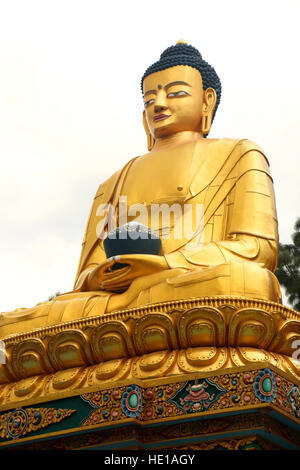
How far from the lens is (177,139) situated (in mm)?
7871

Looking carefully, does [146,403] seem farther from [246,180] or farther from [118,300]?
[246,180]

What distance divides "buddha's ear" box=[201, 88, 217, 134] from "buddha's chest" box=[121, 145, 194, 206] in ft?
1.38

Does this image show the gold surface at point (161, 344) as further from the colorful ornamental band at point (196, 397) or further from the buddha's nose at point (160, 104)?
the buddha's nose at point (160, 104)

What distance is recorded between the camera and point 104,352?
18.2ft

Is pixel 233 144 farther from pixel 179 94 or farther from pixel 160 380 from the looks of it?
pixel 160 380

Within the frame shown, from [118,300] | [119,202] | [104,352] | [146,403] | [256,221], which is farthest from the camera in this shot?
[119,202]

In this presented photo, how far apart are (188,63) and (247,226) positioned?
2.01m

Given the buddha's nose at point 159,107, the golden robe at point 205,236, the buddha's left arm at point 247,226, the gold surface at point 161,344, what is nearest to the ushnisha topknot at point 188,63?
the buddha's nose at point 159,107

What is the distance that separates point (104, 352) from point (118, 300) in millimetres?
628

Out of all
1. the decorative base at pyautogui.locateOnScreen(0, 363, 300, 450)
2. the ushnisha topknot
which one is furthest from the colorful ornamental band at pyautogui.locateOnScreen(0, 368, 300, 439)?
the ushnisha topknot

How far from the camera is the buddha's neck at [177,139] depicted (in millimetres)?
7836
